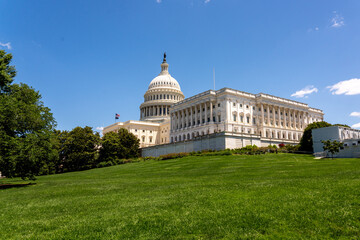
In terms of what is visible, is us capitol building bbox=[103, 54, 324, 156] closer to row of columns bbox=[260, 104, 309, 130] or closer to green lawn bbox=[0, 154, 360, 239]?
row of columns bbox=[260, 104, 309, 130]

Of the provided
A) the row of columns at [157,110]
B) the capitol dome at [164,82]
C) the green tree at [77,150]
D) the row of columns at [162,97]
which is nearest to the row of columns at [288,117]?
the green tree at [77,150]

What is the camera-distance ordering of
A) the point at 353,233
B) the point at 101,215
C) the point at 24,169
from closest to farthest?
the point at 353,233 → the point at 101,215 → the point at 24,169

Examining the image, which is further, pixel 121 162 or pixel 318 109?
pixel 318 109

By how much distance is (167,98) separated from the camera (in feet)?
483

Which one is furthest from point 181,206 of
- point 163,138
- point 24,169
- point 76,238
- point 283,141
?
point 163,138

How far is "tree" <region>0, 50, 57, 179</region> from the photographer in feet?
98.9

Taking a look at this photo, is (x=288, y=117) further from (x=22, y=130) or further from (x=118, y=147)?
(x=22, y=130)

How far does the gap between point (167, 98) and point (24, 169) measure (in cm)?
11617

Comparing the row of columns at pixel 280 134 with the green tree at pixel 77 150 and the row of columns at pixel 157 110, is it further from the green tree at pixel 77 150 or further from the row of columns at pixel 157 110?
the row of columns at pixel 157 110

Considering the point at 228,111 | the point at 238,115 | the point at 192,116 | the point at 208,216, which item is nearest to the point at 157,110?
the point at 192,116

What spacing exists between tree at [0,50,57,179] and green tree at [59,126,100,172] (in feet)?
126

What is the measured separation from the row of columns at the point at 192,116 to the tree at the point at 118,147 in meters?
25.1

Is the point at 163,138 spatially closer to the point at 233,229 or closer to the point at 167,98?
the point at 167,98

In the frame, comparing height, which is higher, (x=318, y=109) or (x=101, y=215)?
(x=318, y=109)
